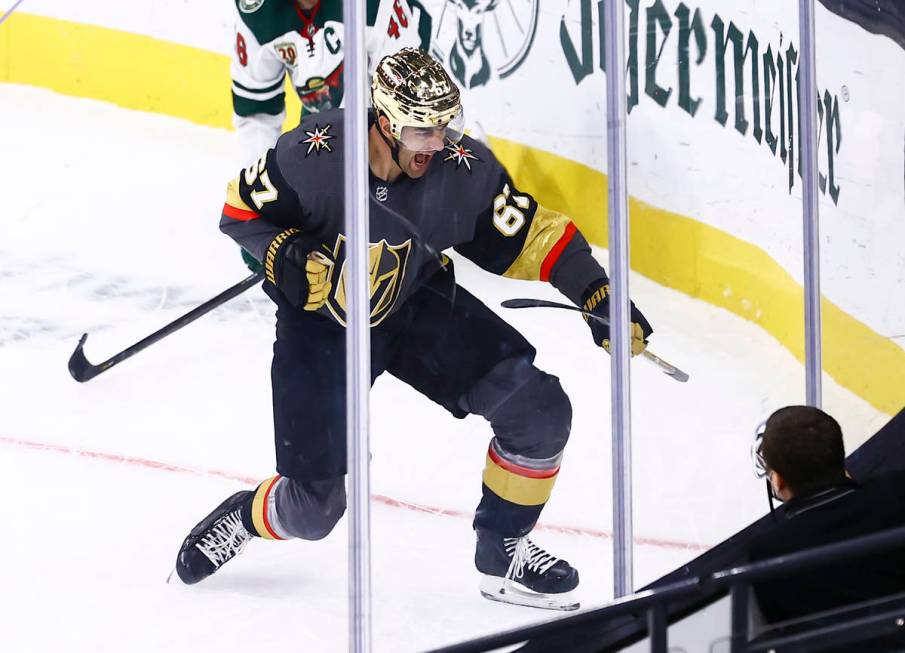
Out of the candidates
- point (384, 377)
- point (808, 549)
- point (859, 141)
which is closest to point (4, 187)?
point (384, 377)

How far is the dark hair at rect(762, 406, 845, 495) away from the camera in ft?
5.34

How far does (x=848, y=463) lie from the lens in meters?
3.17

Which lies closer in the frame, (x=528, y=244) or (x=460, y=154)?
(x=460, y=154)

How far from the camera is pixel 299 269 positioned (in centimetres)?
206

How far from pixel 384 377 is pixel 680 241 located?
36.4 inches

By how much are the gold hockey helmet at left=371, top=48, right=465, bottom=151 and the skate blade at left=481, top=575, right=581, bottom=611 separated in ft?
2.77

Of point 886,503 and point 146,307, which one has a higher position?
point 146,307

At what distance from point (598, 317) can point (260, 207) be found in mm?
766

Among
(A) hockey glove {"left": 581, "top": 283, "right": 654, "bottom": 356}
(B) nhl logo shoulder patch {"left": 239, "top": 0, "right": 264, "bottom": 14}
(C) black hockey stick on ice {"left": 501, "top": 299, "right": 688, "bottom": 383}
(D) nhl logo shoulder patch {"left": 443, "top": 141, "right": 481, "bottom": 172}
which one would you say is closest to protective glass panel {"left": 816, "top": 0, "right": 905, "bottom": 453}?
(C) black hockey stick on ice {"left": 501, "top": 299, "right": 688, "bottom": 383}

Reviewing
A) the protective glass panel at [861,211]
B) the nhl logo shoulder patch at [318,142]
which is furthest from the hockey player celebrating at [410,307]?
the protective glass panel at [861,211]

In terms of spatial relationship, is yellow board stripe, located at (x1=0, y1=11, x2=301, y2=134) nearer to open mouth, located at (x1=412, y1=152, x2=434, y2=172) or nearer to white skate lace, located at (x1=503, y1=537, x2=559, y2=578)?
open mouth, located at (x1=412, y1=152, x2=434, y2=172)

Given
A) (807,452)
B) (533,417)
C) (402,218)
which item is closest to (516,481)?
(533,417)

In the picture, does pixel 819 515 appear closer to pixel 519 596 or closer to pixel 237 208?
pixel 519 596

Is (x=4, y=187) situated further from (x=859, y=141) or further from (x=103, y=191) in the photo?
(x=859, y=141)
